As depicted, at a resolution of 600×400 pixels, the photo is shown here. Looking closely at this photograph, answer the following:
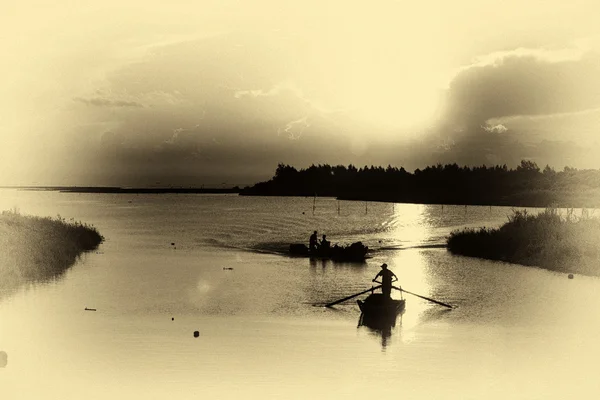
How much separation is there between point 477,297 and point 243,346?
2013 cm

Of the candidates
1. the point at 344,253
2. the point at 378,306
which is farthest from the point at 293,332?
the point at 344,253

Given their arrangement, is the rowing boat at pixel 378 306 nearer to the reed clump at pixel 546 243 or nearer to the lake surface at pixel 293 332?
the lake surface at pixel 293 332

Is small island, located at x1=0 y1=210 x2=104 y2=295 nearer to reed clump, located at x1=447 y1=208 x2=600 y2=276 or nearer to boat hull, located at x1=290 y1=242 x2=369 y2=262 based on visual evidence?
boat hull, located at x1=290 y1=242 x2=369 y2=262

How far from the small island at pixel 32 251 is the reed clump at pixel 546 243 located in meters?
38.1

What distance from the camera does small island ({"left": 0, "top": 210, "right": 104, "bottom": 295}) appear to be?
45844 mm

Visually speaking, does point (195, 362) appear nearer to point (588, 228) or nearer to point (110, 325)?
point (110, 325)

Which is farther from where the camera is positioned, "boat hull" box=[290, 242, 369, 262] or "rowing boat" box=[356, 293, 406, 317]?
"boat hull" box=[290, 242, 369, 262]

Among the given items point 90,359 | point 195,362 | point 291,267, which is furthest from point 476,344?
point 291,267

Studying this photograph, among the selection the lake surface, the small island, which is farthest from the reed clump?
the small island

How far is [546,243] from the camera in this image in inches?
2344

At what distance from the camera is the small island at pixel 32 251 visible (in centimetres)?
4584

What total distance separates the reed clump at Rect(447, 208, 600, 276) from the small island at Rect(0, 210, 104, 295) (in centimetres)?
3808

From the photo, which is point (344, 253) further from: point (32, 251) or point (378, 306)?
point (378, 306)

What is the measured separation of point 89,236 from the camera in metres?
77.1
